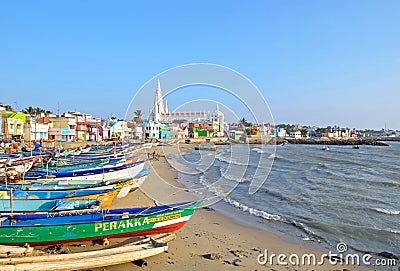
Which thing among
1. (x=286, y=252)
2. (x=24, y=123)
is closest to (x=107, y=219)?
(x=286, y=252)

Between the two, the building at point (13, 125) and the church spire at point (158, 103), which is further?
the building at point (13, 125)

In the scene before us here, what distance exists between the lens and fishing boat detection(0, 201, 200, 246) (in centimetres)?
702

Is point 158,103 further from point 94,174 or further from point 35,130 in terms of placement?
point 35,130

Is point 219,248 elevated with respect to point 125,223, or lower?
lower

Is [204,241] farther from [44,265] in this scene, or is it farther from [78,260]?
[44,265]

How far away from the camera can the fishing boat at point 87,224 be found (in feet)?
23.0

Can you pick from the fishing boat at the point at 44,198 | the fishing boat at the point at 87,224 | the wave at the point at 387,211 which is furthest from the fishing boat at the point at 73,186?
the wave at the point at 387,211

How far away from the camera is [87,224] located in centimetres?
722

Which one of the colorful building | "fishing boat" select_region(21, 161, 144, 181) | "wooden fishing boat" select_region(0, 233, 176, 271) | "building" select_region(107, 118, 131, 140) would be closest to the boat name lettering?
"wooden fishing boat" select_region(0, 233, 176, 271)

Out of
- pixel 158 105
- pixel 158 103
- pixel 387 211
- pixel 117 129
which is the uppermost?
pixel 158 105

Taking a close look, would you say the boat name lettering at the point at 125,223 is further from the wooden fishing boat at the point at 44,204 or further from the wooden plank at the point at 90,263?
the wooden fishing boat at the point at 44,204

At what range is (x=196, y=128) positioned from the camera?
251ft

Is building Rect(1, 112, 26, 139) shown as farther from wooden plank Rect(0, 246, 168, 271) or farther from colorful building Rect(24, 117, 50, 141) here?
wooden plank Rect(0, 246, 168, 271)

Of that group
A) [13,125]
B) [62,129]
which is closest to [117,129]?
[62,129]
